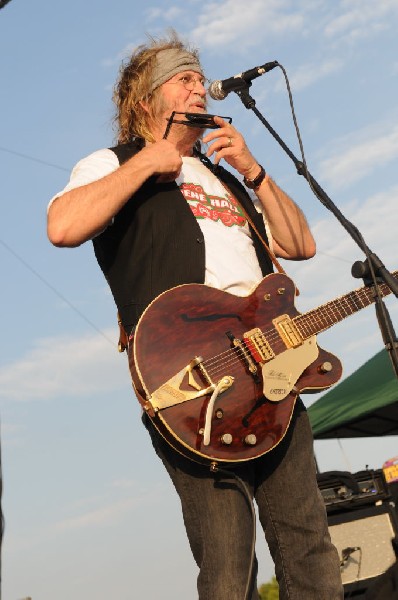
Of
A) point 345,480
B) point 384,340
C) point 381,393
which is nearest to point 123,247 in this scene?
point 384,340

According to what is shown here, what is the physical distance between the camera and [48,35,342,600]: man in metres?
2.92

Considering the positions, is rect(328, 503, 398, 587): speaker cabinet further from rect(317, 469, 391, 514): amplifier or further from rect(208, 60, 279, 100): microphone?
rect(208, 60, 279, 100): microphone

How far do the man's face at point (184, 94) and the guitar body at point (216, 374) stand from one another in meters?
0.80

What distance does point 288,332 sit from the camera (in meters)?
3.27

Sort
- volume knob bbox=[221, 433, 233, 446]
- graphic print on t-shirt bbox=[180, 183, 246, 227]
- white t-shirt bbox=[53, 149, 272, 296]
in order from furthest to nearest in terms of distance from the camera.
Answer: graphic print on t-shirt bbox=[180, 183, 246, 227], white t-shirt bbox=[53, 149, 272, 296], volume knob bbox=[221, 433, 233, 446]

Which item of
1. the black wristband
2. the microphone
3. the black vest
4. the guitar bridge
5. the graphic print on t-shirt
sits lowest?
the guitar bridge

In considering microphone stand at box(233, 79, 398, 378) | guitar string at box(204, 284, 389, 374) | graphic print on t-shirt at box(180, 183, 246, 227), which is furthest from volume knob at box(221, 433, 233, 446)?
graphic print on t-shirt at box(180, 183, 246, 227)

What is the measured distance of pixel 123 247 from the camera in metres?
3.12

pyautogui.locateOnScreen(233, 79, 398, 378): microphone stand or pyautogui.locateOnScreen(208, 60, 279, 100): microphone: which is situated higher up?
pyautogui.locateOnScreen(208, 60, 279, 100): microphone

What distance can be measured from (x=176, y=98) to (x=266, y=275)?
0.82 m

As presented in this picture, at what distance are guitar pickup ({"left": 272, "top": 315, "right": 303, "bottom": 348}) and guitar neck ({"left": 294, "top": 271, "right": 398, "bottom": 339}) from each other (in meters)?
0.03

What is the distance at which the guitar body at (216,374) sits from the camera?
2.91 metres

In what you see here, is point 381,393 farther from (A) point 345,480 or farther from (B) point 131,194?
(B) point 131,194

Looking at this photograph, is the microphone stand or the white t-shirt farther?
the white t-shirt
